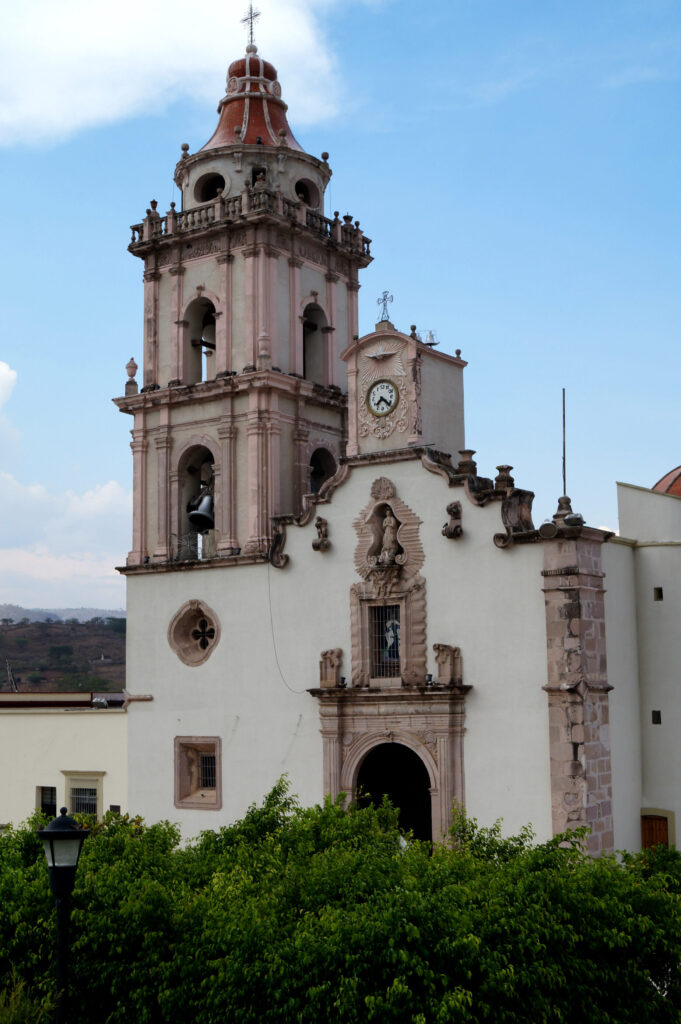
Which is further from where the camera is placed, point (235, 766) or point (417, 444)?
point (235, 766)

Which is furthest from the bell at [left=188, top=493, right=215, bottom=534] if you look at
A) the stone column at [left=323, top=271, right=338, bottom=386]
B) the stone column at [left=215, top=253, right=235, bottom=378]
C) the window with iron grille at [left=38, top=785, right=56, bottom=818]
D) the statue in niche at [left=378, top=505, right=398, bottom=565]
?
the window with iron grille at [left=38, top=785, right=56, bottom=818]

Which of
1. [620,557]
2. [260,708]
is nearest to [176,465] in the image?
[260,708]

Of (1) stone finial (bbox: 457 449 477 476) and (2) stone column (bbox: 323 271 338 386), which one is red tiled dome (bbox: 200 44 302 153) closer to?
(2) stone column (bbox: 323 271 338 386)

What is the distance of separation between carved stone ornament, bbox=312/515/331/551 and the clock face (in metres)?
2.85

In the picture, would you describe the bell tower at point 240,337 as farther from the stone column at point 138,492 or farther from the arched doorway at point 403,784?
the arched doorway at point 403,784

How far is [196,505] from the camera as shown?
33.2 metres

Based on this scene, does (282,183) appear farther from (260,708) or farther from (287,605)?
(260,708)

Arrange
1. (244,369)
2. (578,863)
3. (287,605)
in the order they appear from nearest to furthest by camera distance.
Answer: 1. (578,863)
2. (287,605)
3. (244,369)

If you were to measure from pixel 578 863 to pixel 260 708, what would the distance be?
13119 mm

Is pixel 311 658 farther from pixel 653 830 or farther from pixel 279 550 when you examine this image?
pixel 653 830

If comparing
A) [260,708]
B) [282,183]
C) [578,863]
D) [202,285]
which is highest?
[282,183]

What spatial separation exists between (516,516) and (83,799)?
50.0 feet

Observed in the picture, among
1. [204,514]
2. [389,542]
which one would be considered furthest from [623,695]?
[204,514]

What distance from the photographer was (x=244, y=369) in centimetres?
3228
